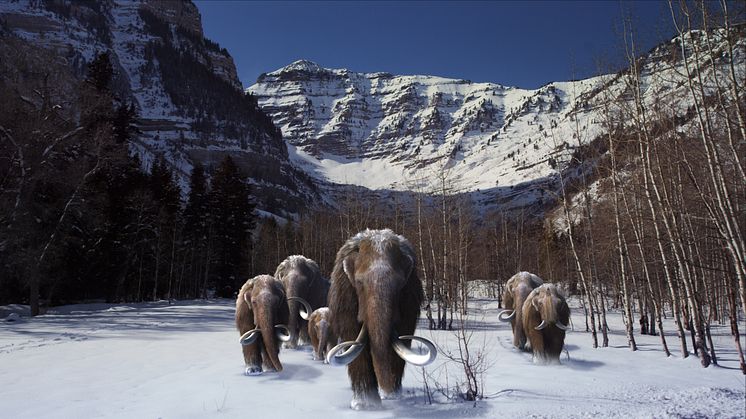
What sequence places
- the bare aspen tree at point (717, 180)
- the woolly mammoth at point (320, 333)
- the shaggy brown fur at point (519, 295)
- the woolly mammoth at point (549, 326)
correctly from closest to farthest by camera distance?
the bare aspen tree at point (717, 180), the woolly mammoth at point (320, 333), the woolly mammoth at point (549, 326), the shaggy brown fur at point (519, 295)

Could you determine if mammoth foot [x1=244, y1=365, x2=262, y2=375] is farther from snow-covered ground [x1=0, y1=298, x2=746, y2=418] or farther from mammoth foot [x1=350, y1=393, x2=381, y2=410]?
mammoth foot [x1=350, y1=393, x2=381, y2=410]

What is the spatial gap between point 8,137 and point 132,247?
11934mm

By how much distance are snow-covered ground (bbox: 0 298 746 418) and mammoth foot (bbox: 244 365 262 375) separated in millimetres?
147

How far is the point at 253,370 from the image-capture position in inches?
283

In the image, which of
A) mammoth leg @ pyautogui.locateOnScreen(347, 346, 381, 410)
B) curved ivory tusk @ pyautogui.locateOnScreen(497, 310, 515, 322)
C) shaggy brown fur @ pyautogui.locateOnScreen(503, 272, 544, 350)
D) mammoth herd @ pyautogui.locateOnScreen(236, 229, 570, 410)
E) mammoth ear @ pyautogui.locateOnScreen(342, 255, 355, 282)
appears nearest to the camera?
mammoth herd @ pyautogui.locateOnScreen(236, 229, 570, 410)

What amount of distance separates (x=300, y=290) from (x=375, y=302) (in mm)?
6564

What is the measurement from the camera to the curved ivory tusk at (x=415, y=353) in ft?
12.3

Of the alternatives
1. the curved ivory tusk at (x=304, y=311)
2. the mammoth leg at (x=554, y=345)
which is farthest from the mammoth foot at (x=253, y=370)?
the mammoth leg at (x=554, y=345)

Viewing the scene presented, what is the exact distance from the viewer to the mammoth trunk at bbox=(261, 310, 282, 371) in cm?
713

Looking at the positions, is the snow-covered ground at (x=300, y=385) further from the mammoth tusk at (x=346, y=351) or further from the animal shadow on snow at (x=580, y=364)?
the mammoth tusk at (x=346, y=351)

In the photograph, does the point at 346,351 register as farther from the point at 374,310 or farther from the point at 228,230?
the point at 228,230

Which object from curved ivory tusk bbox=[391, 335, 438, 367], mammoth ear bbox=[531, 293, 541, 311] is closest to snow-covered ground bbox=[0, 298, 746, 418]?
curved ivory tusk bbox=[391, 335, 438, 367]

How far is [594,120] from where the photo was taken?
10828 millimetres

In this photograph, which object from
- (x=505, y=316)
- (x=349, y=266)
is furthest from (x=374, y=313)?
(x=505, y=316)
